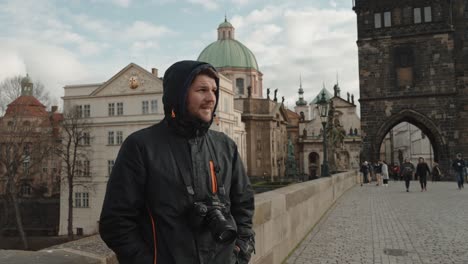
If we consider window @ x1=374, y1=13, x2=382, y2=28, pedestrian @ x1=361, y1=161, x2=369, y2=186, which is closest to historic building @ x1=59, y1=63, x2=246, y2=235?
pedestrian @ x1=361, y1=161, x2=369, y2=186

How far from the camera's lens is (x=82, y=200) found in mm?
39500

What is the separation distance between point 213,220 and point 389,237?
23.0ft

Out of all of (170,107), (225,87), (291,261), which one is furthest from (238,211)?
(225,87)

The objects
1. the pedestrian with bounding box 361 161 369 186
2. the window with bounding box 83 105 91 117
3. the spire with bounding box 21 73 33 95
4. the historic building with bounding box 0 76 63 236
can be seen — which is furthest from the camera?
the window with bounding box 83 105 91 117

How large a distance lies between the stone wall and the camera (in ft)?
1.86

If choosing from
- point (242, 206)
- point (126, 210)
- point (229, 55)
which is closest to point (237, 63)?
point (229, 55)

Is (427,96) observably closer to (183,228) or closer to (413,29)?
(413,29)

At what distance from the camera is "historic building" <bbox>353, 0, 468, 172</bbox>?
33.9 metres

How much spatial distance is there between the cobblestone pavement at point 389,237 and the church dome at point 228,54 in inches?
2248

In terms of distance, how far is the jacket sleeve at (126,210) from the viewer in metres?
1.95

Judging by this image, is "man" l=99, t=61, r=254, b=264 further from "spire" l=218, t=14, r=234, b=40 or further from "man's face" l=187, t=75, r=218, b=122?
"spire" l=218, t=14, r=234, b=40

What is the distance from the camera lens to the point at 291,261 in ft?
20.9

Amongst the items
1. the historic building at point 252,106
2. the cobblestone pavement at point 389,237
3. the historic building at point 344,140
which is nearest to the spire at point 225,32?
the historic building at point 252,106

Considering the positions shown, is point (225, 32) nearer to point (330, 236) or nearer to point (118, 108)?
point (118, 108)
